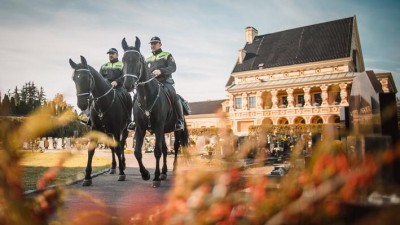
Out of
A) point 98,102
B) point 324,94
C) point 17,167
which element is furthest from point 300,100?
point 17,167

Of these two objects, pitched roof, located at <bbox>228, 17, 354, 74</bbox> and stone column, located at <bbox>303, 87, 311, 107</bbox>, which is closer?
stone column, located at <bbox>303, 87, 311, 107</bbox>

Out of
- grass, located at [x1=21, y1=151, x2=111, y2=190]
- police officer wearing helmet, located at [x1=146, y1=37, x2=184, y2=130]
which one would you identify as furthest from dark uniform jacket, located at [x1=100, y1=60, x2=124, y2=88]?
grass, located at [x1=21, y1=151, x2=111, y2=190]

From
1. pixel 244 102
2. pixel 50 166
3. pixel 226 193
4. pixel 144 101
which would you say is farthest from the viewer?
pixel 244 102

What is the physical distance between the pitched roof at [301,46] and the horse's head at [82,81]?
47708 millimetres

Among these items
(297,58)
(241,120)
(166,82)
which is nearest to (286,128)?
(241,120)

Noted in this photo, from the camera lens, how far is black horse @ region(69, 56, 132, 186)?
303 inches

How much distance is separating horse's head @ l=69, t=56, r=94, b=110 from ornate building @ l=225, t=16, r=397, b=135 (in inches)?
1566

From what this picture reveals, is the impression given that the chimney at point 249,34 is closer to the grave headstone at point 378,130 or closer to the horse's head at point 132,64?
the horse's head at point 132,64

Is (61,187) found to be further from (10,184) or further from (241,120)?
(241,120)

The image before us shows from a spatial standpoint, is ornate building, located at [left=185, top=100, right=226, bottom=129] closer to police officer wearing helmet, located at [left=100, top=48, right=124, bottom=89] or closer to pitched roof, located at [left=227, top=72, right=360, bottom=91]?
pitched roof, located at [left=227, top=72, right=360, bottom=91]

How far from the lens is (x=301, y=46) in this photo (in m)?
54.4

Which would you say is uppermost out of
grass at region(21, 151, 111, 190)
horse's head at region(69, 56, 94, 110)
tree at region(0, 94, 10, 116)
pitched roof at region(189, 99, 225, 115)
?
pitched roof at region(189, 99, 225, 115)

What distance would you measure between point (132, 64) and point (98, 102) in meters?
1.83

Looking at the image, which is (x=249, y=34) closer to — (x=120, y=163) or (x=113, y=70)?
(x=113, y=70)
